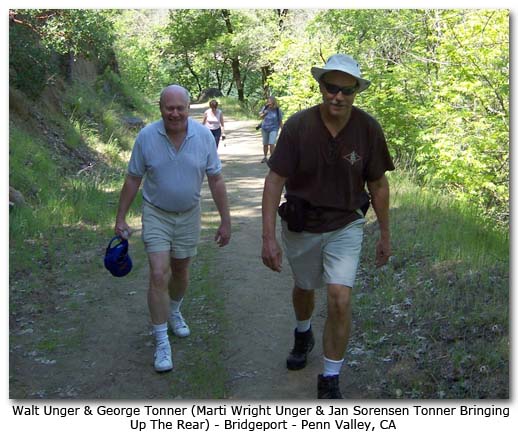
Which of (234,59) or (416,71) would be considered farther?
(234,59)

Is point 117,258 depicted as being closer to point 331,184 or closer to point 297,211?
point 297,211

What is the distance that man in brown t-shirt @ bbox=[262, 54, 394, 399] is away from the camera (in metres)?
4.55

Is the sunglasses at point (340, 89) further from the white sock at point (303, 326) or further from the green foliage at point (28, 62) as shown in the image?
the green foliage at point (28, 62)

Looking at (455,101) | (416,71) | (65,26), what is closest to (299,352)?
(455,101)

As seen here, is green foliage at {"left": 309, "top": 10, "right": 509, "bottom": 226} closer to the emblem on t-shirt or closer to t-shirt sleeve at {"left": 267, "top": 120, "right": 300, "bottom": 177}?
the emblem on t-shirt

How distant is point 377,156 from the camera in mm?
4723

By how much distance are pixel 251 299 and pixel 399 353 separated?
2.05 metres

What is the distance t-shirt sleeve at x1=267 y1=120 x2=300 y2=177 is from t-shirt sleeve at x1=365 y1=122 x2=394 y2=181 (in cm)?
52

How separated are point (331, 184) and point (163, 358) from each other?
1.95m

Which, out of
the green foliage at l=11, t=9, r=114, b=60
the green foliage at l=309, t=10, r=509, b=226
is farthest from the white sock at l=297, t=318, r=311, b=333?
the green foliage at l=11, t=9, r=114, b=60

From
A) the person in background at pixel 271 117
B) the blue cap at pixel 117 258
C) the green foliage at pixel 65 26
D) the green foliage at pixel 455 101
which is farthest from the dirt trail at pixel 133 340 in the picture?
the person in background at pixel 271 117

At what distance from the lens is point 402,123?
46.1 ft

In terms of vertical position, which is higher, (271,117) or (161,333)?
(271,117)

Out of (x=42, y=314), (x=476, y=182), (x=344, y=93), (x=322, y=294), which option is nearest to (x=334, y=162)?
(x=344, y=93)
